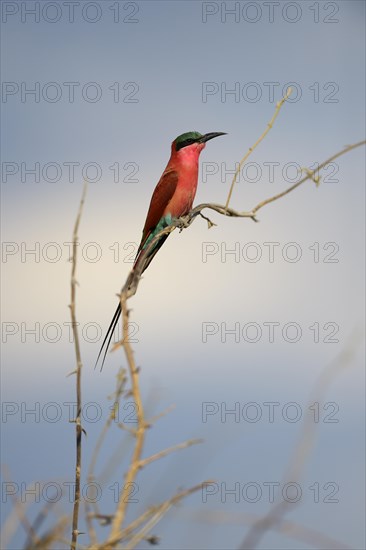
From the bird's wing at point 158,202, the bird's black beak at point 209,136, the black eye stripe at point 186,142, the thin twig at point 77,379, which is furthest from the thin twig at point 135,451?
the black eye stripe at point 186,142

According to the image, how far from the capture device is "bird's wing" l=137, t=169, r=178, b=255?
7.55 feet

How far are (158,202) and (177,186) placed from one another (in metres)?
0.12

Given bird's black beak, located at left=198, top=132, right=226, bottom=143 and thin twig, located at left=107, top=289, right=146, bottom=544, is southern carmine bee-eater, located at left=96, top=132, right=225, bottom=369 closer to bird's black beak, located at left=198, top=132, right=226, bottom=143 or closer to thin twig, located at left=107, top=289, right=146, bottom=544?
bird's black beak, located at left=198, top=132, right=226, bottom=143

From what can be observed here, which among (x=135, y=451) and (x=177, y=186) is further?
(x=177, y=186)

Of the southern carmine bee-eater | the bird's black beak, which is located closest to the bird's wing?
the southern carmine bee-eater

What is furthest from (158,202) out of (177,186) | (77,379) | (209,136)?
(77,379)

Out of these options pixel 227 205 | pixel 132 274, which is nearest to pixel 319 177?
pixel 227 205

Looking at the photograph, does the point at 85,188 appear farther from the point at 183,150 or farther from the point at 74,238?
the point at 183,150

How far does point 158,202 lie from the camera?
231 centimetres

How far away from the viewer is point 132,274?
33.5 inches

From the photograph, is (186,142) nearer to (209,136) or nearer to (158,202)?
(209,136)

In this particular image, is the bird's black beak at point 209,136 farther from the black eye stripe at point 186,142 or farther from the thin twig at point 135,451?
the thin twig at point 135,451

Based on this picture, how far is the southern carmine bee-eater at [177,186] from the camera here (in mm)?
2334

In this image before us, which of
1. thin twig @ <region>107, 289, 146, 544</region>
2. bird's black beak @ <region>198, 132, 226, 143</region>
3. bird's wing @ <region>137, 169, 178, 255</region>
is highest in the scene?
bird's black beak @ <region>198, 132, 226, 143</region>
